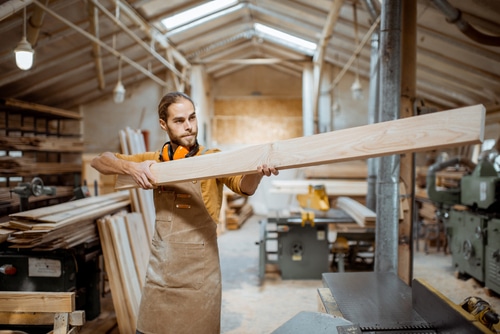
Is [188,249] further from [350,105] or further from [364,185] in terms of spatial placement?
[350,105]

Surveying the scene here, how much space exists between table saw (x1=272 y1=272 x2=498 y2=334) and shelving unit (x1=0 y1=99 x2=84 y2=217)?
2664 millimetres

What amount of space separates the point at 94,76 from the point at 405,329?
831 centimetres

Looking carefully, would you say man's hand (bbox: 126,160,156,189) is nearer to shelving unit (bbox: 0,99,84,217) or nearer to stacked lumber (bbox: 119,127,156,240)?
shelving unit (bbox: 0,99,84,217)

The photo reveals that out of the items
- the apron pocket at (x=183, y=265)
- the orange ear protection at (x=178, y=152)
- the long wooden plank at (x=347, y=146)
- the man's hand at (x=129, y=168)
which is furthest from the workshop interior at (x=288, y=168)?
the apron pocket at (x=183, y=265)

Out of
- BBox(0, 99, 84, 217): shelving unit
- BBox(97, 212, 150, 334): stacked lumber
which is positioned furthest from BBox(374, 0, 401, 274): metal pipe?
BBox(0, 99, 84, 217): shelving unit

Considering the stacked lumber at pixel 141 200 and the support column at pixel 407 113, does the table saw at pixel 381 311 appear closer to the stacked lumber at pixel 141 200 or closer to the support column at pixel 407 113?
the support column at pixel 407 113

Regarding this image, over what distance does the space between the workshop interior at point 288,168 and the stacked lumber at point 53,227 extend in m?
0.02

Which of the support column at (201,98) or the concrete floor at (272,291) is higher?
the support column at (201,98)

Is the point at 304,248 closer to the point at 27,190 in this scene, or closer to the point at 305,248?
the point at 305,248

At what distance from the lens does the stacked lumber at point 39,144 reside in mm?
4953

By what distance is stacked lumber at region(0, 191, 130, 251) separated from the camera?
8.73 feet

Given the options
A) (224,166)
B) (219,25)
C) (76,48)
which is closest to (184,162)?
(224,166)

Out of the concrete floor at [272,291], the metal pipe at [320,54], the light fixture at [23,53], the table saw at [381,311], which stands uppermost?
the metal pipe at [320,54]

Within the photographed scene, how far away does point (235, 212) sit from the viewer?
9.46m
